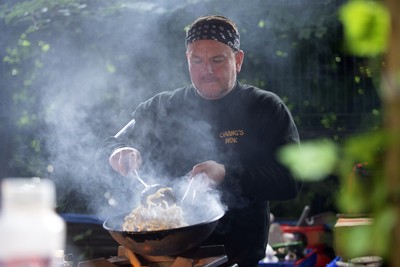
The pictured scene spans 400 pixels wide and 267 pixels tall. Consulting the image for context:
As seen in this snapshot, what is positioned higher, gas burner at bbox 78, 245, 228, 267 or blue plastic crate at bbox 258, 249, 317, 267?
gas burner at bbox 78, 245, 228, 267

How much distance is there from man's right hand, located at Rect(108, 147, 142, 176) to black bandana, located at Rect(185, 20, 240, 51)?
0.90 metres

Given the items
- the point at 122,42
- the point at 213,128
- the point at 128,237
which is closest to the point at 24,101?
the point at 122,42

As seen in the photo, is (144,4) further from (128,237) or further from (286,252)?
(128,237)

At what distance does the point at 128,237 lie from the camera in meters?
3.69

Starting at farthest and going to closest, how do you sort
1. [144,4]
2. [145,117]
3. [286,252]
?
[144,4] → [286,252] → [145,117]

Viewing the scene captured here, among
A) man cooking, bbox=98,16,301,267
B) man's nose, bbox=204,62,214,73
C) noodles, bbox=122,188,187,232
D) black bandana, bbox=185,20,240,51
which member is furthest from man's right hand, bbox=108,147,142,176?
black bandana, bbox=185,20,240,51

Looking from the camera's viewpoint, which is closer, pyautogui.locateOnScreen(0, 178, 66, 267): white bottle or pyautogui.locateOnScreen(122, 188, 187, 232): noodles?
pyautogui.locateOnScreen(0, 178, 66, 267): white bottle

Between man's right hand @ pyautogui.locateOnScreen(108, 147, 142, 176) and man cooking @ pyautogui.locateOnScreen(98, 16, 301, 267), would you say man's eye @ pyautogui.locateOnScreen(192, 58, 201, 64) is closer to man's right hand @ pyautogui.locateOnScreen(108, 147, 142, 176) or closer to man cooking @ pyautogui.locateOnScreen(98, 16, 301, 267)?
man cooking @ pyautogui.locateOnScreen(98, 16, 301, 267)

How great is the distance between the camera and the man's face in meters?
4.68

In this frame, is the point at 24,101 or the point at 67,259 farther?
the point at 24,101

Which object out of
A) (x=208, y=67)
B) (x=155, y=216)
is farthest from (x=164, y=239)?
(x=208, y=67)

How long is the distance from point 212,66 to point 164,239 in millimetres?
→ 1486

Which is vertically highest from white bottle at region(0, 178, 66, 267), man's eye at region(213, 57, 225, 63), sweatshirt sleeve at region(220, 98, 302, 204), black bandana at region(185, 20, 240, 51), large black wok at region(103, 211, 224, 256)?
black bandana at region(185, 20, 240, 51)

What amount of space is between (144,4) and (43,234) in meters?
7.00
